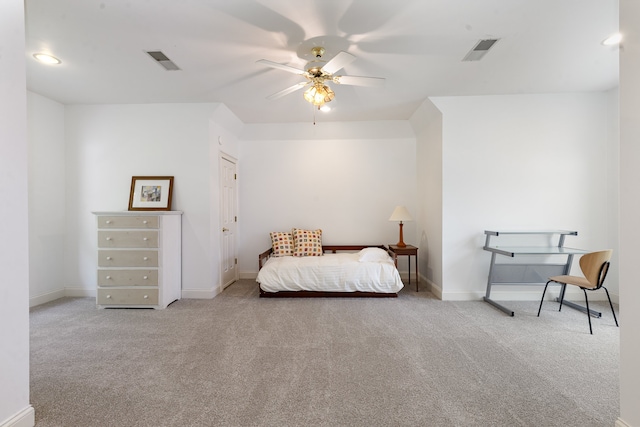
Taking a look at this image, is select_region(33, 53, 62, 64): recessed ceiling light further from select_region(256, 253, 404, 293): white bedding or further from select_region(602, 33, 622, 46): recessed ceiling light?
select_region(602, 33, 622, 46): recessed ceiling light

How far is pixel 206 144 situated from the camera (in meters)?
4.13

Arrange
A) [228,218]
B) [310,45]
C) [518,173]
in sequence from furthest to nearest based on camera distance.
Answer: [228,218] < [518,173] < [310,45]

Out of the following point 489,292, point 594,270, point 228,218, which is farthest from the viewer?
point 228,218

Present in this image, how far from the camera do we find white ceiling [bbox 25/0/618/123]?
212cm

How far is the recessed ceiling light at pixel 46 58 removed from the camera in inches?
109

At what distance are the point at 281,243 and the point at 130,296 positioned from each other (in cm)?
223

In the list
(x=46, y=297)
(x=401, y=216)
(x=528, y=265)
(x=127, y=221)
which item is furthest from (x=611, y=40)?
(x=46, y=297)

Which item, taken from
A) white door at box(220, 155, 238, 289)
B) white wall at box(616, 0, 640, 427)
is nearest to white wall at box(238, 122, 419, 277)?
white door at box(220, 155, 238, 289)

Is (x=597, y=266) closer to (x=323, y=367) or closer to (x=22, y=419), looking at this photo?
(x=323, y=367)

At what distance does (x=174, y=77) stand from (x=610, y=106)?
5.54 m

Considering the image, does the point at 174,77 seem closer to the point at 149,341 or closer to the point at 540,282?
the point at 149,341

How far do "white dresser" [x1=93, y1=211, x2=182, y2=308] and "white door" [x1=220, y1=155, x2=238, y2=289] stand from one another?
1021 millimetres

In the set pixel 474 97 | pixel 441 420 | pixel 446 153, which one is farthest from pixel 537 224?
pixel 441 420

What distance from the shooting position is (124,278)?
12.1 ft
